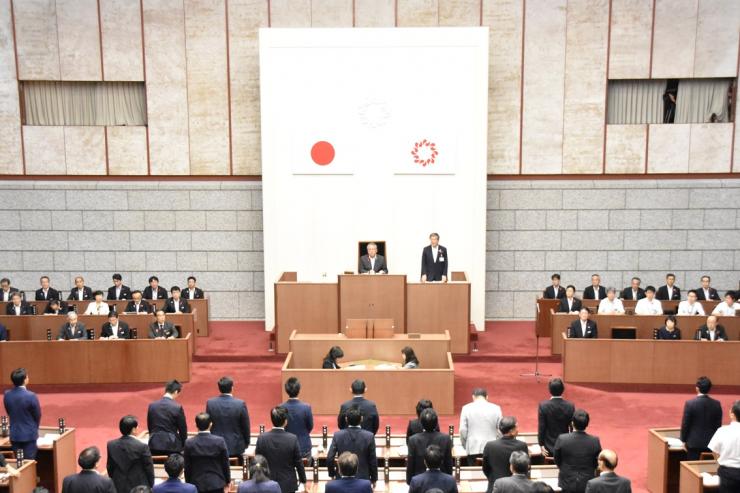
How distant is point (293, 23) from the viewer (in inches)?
509

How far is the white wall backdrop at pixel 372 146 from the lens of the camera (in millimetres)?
12211

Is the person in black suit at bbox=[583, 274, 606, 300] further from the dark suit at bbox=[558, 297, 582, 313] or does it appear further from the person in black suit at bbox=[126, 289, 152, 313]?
the person in black suit at bbox=[126, 289, 152, 313]

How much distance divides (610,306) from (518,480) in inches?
264

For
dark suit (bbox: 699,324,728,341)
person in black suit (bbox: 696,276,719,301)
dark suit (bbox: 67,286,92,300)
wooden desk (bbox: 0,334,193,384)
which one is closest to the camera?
dark suit (bbox: 699,324,728,341)

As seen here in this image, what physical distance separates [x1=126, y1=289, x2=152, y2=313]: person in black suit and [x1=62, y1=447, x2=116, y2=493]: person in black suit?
6.14 meters

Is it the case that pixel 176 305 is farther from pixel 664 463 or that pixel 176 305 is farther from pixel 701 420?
pixel 701 420

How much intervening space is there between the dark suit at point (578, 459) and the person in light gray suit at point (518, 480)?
1078 millimetres

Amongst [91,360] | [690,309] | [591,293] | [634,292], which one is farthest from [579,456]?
[91,360]

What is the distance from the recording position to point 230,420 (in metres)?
6.88

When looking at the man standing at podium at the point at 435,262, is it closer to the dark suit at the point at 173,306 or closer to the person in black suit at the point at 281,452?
the dark suit at the point at 173,306

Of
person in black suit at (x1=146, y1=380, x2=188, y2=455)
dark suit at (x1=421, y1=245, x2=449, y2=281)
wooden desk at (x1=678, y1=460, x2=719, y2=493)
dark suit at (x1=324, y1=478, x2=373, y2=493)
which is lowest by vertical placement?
wooden desk at (x1=678, y1=460, x2=719, y2=493)

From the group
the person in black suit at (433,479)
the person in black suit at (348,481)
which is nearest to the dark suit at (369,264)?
the person in black suit at (433,479)

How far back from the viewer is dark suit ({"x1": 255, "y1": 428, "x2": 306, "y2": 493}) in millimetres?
5879

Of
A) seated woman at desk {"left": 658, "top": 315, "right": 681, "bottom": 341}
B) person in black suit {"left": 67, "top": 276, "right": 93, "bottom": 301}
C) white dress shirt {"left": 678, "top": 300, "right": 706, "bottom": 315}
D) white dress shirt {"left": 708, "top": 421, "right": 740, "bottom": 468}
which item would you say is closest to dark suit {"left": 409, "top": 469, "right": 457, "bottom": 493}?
white dress shirt {"left": 708, "top": 421, "right": 740, "bottom": 468}
